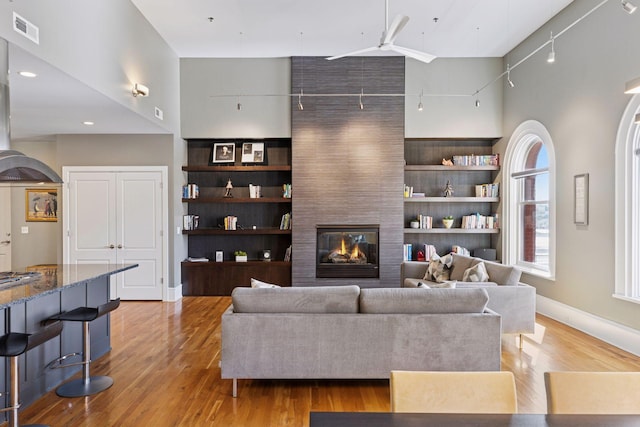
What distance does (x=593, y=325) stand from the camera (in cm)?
501

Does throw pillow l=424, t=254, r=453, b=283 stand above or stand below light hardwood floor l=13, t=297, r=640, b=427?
above

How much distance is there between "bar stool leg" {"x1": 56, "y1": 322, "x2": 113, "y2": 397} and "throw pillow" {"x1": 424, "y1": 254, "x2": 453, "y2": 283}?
393cm

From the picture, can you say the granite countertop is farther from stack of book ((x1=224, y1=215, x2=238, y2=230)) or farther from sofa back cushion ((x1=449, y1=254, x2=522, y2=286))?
sofa back cushion ((x1=449, y1=254, x2=522, y2=286))

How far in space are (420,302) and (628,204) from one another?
2810 mm

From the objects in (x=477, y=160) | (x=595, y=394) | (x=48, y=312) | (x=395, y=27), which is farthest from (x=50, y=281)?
(x=477, y=160)

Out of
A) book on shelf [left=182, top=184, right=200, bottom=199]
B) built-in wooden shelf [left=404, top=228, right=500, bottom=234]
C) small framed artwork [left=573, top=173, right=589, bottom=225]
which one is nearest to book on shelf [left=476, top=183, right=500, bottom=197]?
built-in wooden shelf [left=404, top=228, right=500, bottom=234]

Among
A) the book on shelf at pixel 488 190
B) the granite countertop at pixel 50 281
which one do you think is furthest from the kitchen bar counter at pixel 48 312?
the book on shelf at pixel 488 190

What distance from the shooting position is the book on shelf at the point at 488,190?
7.47 metres

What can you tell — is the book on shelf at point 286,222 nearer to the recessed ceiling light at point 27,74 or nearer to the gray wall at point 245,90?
the gray wall at point 245,90

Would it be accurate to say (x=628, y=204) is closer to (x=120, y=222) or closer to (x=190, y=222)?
(x=190, y=222)

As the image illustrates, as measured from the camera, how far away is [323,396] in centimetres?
333

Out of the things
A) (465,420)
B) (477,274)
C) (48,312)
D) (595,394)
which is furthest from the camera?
(477,274)

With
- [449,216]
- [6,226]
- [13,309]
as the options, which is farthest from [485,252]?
[6,226]

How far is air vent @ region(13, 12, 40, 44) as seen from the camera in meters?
3.17
